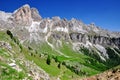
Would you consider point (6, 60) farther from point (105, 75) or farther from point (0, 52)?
point (105, 75)

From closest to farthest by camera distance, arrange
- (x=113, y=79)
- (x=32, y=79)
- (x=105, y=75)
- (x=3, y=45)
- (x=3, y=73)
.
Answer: (x=113, y=79), (x=105, y=75), (x=3, y=73), (x=32, y=79), (x=3, y=45)

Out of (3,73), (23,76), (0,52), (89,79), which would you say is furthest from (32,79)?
(89,79)

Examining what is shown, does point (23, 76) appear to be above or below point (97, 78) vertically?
above

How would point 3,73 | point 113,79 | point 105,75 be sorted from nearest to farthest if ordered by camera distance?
point 113,79 < point 105,75 < point 3,73

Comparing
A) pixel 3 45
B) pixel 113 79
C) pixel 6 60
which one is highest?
pixel 3 45

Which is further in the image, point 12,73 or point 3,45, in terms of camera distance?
point 3,45

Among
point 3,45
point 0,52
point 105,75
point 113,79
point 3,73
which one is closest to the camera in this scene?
point 113,79

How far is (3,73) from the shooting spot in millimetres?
50531

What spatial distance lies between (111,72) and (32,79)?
1893 centimetres

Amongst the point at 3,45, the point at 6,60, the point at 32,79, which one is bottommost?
the point at 32,79

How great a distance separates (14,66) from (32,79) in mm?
4794

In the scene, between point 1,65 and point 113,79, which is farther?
point 1,65

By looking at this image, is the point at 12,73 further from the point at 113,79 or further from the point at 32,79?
the point at 113,79

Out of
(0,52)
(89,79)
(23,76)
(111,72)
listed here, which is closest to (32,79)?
(23,76)
